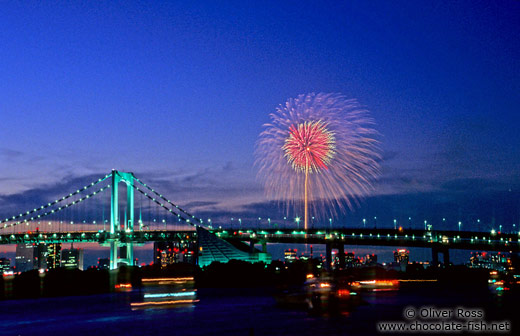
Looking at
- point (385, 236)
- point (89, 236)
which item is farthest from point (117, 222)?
point (385, 236)

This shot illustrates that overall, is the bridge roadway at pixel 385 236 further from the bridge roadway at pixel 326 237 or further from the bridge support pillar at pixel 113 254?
the bridge support pillar at pixel 113 254

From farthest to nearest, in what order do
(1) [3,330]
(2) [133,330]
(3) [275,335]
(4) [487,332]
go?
(1) [3,330]
(2) [133,330]
(3) [275,335]
(4) [487,332]

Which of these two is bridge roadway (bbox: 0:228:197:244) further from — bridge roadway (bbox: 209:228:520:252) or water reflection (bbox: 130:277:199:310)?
water reflection (bbox: 130:277:199:310)

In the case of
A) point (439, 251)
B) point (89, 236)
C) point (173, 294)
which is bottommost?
point (439, 251)

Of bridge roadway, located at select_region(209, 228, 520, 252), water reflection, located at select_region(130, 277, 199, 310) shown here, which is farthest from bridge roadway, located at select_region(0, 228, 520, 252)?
water reflection, located at select_region(130, 277, 199, 310)

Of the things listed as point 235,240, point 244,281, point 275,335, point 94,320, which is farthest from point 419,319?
point 235,240

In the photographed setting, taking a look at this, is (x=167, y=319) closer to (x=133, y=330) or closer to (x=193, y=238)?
(x=133, y=330)

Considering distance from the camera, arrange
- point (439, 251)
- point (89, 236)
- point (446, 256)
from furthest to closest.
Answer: point (439, 251) → point (446, 256) → point (89, 236)

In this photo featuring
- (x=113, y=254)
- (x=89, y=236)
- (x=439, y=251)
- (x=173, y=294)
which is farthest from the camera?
(x=439, y=251)

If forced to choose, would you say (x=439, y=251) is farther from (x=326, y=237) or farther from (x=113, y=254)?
(x=113, y=254)

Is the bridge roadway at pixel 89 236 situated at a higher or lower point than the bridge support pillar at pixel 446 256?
higher

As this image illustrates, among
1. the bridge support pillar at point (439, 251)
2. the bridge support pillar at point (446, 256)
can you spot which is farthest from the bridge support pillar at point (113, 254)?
the bridge support pillar at point (446, 256)
